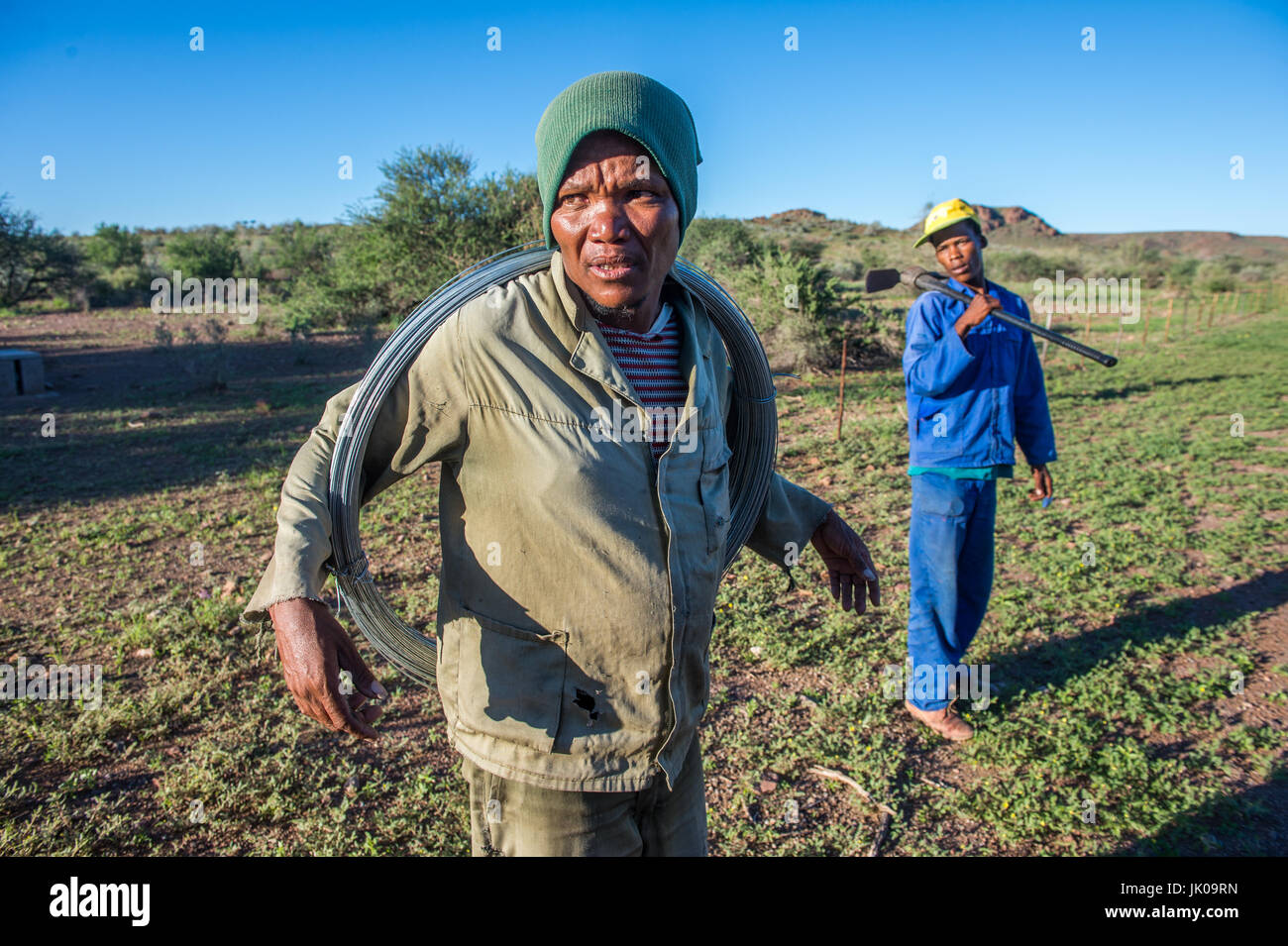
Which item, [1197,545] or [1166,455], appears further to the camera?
[1166,455]

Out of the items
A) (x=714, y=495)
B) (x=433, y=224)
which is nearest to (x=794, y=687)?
(x=714, y=495)

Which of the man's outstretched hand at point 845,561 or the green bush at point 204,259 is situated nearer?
the man's outstretched hand at point 845,561

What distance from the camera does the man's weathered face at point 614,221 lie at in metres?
1.42

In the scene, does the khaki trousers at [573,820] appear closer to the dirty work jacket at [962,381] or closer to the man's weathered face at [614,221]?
the man's weathered face at [614,221]

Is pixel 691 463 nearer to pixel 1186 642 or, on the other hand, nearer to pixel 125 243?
pixel 1186 642

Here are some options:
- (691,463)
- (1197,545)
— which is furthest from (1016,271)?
(691,463)

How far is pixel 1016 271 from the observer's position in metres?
40.0

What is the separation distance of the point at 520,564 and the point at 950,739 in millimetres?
2810

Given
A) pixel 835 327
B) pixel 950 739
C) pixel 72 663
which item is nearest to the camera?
pixel 950 739

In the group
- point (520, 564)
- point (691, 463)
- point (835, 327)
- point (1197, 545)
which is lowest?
point (1197, 545)

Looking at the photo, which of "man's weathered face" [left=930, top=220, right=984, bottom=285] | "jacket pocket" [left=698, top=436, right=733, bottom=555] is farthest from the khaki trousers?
"man's weathered face" [left=930, top=220, right=984, bottom=285]

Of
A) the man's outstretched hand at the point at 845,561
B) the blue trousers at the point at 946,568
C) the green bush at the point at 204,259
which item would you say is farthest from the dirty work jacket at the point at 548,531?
the green bush at the point at 204,259

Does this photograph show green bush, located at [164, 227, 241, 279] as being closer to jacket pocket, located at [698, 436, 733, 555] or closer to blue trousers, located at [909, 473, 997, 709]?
blue trousers, located at [909, 473, 997, 709]
